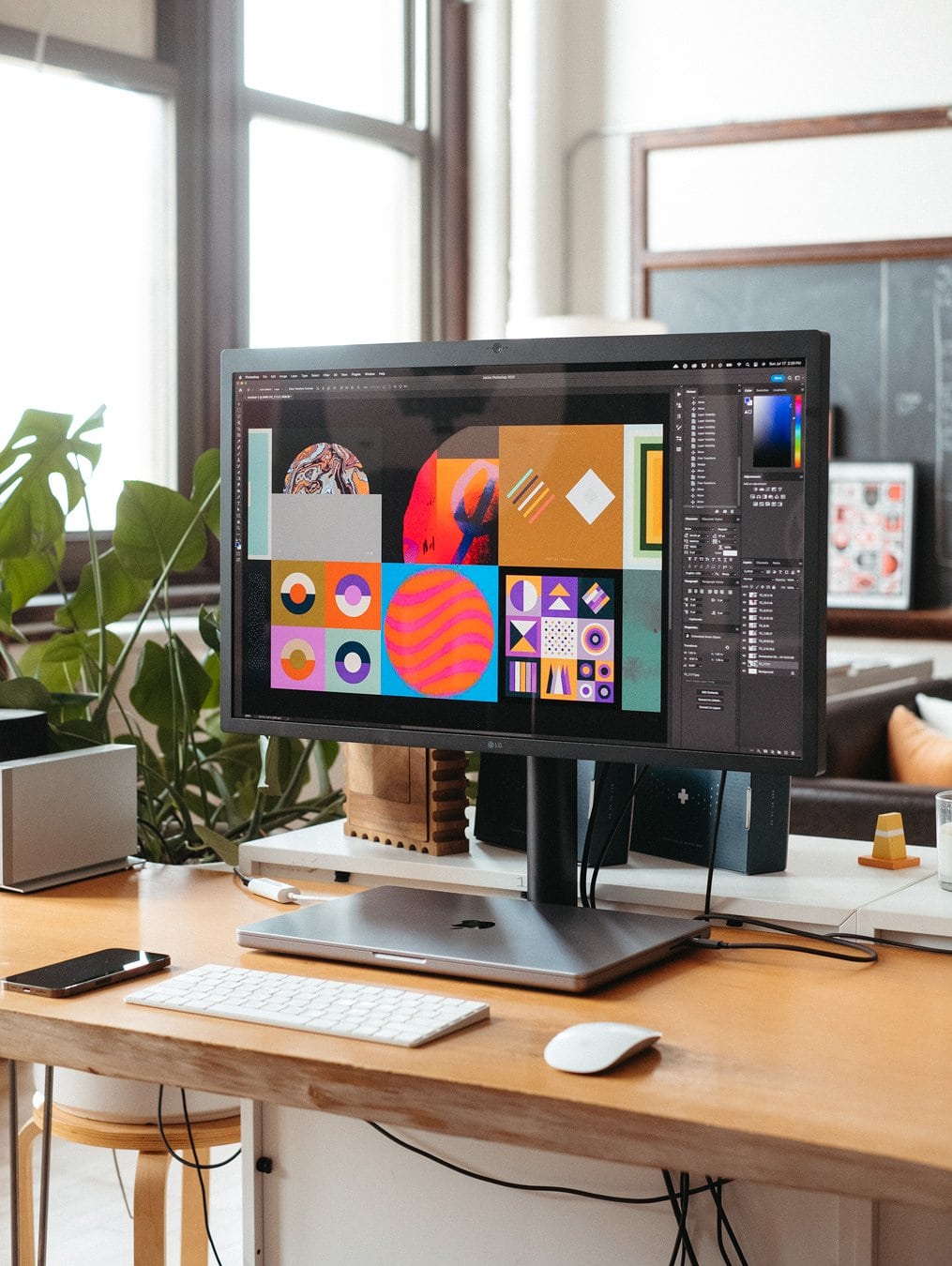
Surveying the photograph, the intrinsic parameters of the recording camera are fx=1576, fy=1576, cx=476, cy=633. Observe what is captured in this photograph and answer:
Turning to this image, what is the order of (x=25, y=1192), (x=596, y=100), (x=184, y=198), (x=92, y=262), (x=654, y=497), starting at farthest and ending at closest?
(x=596, y=100)
(x=184, y=198)
(x=92, y=262)
(x=25, y=1192)
(x=654, y=497)

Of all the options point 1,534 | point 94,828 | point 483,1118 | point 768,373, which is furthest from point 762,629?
point 1,534

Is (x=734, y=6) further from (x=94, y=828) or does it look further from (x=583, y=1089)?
(x=583, y=1089)

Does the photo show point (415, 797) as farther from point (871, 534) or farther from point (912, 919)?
point (871, 534)

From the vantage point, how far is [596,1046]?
42.1 inches

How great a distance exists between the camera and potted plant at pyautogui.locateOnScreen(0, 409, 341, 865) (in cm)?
188

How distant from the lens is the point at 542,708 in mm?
1382

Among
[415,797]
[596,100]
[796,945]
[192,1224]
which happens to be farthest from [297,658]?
[596,100]

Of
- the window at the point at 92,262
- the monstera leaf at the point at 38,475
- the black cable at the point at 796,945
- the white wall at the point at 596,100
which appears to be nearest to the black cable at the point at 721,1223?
the black cable at the point at 796,945

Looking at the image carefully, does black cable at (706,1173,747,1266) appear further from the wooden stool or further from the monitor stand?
the wooden stool

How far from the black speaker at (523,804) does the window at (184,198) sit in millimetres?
2233

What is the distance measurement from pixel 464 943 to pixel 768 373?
529 mm

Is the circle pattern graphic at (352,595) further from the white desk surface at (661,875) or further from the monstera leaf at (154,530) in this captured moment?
the monstera leaf at (154,530)

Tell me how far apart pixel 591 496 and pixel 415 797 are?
0.41 m

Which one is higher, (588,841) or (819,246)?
(819,246)
